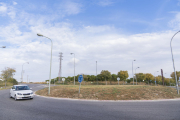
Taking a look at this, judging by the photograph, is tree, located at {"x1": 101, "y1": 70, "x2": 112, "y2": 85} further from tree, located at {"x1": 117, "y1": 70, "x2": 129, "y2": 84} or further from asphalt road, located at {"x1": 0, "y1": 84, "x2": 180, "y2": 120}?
asphalt road, located at {"x1": 0, "y1": 84, "x2": 180, "y2": 120}

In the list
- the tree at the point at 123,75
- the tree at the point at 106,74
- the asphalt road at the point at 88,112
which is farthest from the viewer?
the tree at the point at 123,75

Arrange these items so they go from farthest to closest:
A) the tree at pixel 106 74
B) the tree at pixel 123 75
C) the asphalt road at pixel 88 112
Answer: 1. the tree at pixel 123 75
2. the tree at pixel 106 74
3. the asphalt road at pixel 88 112

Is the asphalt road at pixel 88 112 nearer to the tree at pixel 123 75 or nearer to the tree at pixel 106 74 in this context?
the tree at pixel 106 74

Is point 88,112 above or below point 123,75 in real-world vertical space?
below

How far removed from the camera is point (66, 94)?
1603cm

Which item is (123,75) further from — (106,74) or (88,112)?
(88,112)

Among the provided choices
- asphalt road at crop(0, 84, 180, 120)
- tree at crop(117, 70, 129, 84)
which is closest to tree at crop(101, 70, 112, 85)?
tree at crop(117, 70, 129, 84)

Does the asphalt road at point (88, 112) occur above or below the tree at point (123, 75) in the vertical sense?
below

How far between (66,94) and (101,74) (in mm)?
45268

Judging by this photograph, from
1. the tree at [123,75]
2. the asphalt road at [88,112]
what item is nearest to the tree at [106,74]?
the tree at [123,75]

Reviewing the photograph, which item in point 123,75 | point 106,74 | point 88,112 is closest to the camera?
point 88,112

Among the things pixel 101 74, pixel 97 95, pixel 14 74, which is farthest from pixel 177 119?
pixel 101 74

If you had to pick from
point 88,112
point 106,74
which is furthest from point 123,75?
point 88,112

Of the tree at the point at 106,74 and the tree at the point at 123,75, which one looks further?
the tree at the point at 123,75
